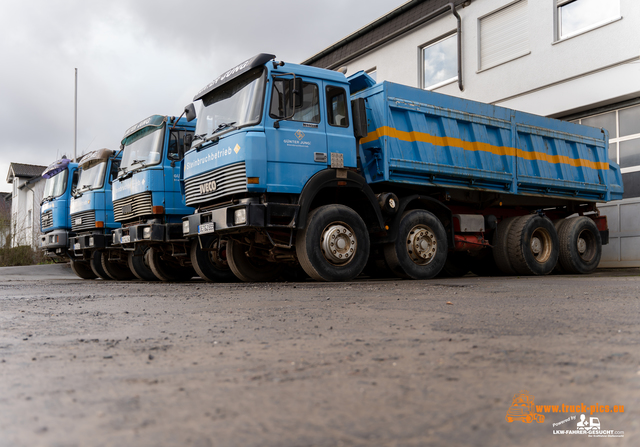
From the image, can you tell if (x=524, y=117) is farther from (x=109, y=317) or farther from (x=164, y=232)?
(x=109, y=317)

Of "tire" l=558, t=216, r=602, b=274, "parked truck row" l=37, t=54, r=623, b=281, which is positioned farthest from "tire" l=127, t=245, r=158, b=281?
"tire" l=558, t=216, r=602, b=274

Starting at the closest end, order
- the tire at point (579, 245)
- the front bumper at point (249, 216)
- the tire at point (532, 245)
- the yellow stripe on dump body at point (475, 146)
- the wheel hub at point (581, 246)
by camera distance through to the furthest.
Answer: the front bumper at point (249, 216)
the yellow stripe on dump body at point (475, 146)
the tire at point (532, 245)
the tire at point (579, 245)
the wheel hub at point (581, 246)

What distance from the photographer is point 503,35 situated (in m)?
15.7

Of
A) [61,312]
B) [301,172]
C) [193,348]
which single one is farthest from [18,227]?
[193,348]

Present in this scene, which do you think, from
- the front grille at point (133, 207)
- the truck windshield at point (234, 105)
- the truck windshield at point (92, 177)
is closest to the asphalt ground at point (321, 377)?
Result: the truck windshield at point (234, 105)

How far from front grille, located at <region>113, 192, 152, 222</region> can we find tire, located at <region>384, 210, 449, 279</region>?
4356 millimetres

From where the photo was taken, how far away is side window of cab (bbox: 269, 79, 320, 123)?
7.77m

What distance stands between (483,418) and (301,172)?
647cm

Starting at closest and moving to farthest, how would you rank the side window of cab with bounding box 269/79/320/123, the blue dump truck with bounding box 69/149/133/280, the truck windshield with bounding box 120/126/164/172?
1. the side window of cab with bounding box 269/79/320/123
2. the truck windshield with bounding box 120/126/164/172
3. the blue dump truck with bounding box 69/149/133/280

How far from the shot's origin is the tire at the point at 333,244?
7.75 m

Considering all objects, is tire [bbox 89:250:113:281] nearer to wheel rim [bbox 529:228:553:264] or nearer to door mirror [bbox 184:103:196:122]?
door mirror [bbox 184:103:196:122]

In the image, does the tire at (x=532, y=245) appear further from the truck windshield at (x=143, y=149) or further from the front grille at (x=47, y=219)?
the front grille at (x=47, y=219)

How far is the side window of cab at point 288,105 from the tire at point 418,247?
2.16 m

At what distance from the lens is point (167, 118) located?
10.3m
